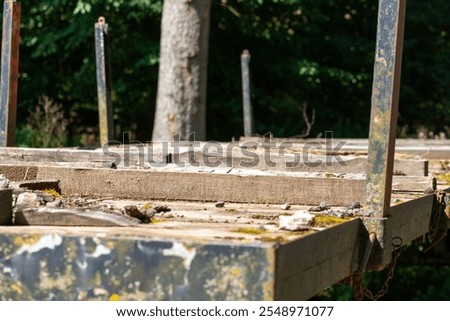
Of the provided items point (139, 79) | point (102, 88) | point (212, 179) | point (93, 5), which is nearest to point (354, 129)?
point (139, 79)

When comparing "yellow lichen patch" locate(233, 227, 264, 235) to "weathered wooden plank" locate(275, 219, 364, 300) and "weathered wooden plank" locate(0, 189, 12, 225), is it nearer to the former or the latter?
"weathered wooden plank" locate(275, 219, 364, 300)

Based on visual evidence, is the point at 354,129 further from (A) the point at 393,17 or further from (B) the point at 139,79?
(A) the point at 393,17

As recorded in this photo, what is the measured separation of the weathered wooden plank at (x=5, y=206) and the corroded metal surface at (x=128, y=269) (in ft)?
1.54

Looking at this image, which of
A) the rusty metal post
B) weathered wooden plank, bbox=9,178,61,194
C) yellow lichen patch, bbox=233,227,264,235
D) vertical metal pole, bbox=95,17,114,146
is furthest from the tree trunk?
yellow lichen patch, bbox=233,227,264,235

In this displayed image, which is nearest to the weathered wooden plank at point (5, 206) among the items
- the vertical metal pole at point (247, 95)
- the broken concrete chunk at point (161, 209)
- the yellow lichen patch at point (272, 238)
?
the broken concrete chunk at point (161, 209)

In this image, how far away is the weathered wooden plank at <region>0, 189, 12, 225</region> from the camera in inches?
144

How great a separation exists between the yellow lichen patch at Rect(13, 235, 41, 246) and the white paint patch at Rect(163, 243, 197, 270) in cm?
46

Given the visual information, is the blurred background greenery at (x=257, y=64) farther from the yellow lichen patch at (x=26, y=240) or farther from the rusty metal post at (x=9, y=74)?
the yellow lichen patch at (x=26, y=240)

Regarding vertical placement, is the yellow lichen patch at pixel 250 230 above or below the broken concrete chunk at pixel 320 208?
above

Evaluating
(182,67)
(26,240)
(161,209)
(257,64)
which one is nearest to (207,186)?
(161,209)

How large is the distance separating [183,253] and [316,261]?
549 millimetres

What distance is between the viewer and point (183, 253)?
9.81 feet

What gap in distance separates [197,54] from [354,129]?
7166 millimetres

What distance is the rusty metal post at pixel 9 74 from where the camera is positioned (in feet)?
25.0
